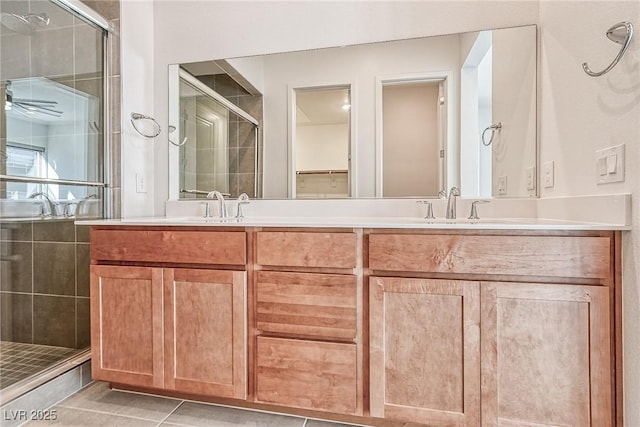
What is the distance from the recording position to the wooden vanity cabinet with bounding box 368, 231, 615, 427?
A: 3.65ft

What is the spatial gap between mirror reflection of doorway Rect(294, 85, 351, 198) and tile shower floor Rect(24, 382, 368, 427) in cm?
110

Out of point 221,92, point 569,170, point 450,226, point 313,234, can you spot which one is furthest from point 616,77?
point 221,92

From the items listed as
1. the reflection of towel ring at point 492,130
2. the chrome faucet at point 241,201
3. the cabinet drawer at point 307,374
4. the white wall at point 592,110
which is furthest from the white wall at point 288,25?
the cabinet drawer at point 307,374

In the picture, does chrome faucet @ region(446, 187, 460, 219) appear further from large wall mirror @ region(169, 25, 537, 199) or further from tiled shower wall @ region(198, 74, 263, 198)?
tiled shower wall @ region(198, 74, 263, 198)

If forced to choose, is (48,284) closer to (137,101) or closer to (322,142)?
(137,101)

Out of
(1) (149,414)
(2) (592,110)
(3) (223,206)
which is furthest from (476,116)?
(1) (149,414)

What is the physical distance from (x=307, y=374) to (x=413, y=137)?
1.25 m

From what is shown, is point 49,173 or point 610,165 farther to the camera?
point 49,173

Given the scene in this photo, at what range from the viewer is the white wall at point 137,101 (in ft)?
6.50

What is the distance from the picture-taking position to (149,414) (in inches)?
59.0

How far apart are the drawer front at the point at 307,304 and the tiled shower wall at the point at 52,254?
1.19 meters

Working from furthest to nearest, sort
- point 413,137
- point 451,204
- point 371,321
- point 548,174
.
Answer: point 413,137, point 451,204, point 548,174, point 371,321

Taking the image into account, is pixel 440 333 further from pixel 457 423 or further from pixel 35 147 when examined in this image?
pixel 35 147

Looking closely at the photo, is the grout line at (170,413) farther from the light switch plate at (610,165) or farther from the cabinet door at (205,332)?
the light switch plate at (610,165)
